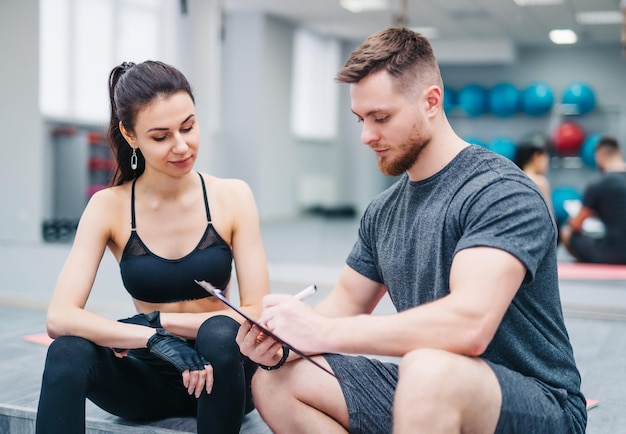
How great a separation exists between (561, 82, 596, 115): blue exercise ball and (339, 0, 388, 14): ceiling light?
11.0ft

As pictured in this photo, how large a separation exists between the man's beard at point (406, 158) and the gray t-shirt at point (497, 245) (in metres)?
0.05

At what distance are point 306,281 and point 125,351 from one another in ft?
8.18

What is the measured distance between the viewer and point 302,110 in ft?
24.5

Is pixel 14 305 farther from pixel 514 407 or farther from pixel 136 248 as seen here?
pixel 514 407

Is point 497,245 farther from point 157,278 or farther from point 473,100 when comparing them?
point 473,100

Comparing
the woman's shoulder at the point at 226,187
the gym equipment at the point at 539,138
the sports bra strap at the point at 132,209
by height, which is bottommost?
the sports bra strap at the point at 132,209

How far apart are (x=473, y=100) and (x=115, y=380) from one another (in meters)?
7.69

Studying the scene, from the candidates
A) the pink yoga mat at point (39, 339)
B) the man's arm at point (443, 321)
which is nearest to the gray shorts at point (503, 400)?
the man's arm at point (443, 321)

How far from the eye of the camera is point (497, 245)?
3.70 ft

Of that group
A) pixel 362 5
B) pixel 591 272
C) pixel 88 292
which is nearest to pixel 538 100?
pixel 362 5

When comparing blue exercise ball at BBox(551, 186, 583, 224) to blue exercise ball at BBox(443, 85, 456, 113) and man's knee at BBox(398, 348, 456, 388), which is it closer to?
blue exercise ball at BBox(443, 85, 456, 113)

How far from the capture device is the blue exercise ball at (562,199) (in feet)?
25.3

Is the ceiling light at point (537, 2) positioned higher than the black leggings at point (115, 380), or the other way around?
the ceiling light at point (537, 2)

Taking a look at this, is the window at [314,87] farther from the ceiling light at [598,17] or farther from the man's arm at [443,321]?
the man's arm at [443,321]
